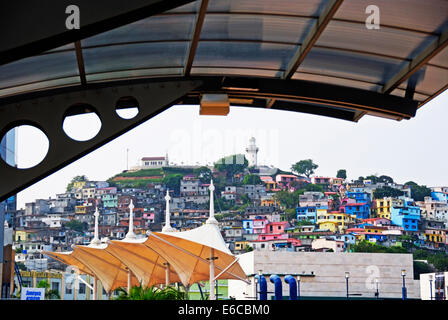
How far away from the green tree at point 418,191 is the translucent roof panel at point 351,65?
5221 inches

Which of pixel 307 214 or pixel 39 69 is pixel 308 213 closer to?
pixel 307 214

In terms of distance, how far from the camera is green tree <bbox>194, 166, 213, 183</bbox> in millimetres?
130125

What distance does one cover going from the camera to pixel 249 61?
6.63 metres

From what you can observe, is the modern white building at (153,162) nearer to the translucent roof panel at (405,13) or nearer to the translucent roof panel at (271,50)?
the translucent roof panel at (271,50)

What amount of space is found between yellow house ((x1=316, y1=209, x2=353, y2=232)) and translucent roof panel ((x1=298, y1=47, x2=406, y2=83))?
116m

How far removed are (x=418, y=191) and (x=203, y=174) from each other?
4762 centimetres

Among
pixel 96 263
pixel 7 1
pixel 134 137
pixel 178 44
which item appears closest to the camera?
pixel 7 1

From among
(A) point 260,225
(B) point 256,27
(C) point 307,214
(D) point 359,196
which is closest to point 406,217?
(D) point 359,196

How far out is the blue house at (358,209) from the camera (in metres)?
124

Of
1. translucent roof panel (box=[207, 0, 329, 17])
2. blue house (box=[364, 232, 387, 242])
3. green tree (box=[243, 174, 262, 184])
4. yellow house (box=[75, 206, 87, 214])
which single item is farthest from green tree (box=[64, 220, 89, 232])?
translucent roof panel (box=[207, 0, 329, 17])

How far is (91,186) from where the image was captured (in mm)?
132750

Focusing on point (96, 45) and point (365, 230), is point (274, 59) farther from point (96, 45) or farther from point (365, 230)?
point (365, 230)
